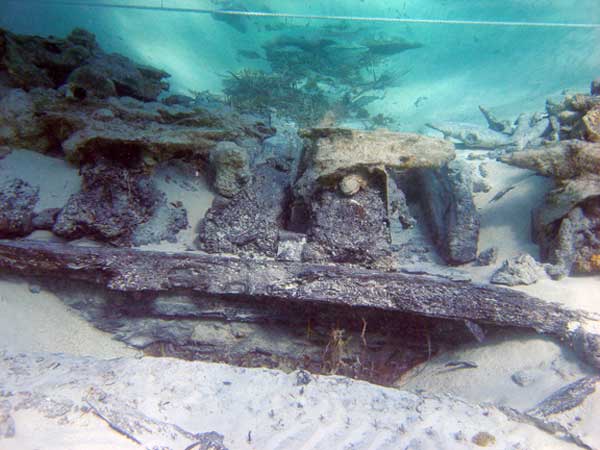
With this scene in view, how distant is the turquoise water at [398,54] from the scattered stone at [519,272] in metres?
5.35

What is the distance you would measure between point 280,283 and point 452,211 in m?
2.23

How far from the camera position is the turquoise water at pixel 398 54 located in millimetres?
8883

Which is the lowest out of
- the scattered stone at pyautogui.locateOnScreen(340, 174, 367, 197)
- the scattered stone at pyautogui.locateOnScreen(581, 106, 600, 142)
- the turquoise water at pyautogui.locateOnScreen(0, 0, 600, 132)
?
the scattered stone at pyautogui.locateOnScreen(340, 174, 367, 197)

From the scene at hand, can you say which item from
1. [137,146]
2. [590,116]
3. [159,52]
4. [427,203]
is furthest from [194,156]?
[159,52]

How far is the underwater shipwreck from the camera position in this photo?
206 centimetres

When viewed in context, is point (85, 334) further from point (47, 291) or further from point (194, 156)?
point (194, 156)

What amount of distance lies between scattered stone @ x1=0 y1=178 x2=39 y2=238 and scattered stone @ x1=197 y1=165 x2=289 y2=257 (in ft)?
5.14

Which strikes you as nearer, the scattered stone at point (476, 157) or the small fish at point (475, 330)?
the small fish at point (475, 330)

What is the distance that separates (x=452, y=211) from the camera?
372 cm

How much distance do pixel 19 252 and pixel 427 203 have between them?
13.6 ft

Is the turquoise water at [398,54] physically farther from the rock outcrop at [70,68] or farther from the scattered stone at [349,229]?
the scattered stone at [349,229]

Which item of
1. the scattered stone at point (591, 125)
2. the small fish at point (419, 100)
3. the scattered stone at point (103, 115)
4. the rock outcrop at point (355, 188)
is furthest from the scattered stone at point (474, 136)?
the scattered stone at point (103, 115)

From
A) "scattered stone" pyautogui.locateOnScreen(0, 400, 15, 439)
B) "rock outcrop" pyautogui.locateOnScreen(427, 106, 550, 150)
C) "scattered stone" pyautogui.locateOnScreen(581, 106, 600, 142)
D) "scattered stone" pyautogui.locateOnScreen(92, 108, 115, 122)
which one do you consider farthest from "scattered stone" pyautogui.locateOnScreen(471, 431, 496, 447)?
"rock outcrop" pyautogui.locateOnScreen(427, 106, 550, 150)

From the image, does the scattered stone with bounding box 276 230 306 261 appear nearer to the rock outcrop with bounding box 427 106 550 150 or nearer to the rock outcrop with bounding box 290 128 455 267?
the rock outcrop with bounding box 290 128 455 267
